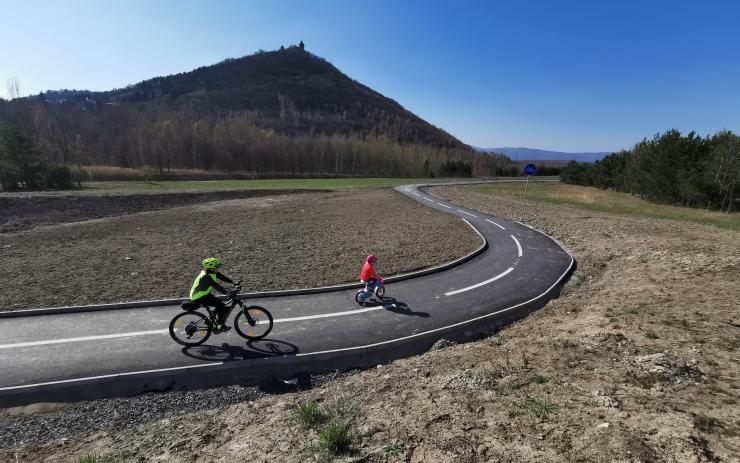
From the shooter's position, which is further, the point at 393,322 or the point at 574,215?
the point at 574,215

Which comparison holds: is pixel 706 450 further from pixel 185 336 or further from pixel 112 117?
pixel 112 117

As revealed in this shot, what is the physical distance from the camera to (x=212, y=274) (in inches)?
315

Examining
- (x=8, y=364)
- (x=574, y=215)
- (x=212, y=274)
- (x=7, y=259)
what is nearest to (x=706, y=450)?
(x=212, y=274)

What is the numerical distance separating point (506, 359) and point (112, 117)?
144359mm

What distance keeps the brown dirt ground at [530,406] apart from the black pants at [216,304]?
104 inches

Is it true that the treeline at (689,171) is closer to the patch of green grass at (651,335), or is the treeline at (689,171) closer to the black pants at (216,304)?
the patch of green grass at (651,335)

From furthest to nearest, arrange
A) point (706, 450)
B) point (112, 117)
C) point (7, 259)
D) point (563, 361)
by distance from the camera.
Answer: point (112, 117)
point (7, 259)
point (563, 361)
point (706, 450)

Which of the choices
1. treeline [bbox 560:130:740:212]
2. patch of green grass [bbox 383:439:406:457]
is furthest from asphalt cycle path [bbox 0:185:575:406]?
treeline [bbox 560:130:740:212]

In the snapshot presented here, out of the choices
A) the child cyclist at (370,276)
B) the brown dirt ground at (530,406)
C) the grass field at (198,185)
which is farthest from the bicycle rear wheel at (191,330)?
the grass field at (198,185)

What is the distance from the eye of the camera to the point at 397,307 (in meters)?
10.2

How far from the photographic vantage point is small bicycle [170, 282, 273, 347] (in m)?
7.91

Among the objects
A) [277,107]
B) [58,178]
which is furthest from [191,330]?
[277,107]

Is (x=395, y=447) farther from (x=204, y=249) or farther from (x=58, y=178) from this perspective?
(x=58, y=178)

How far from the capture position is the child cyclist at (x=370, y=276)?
10.1m
